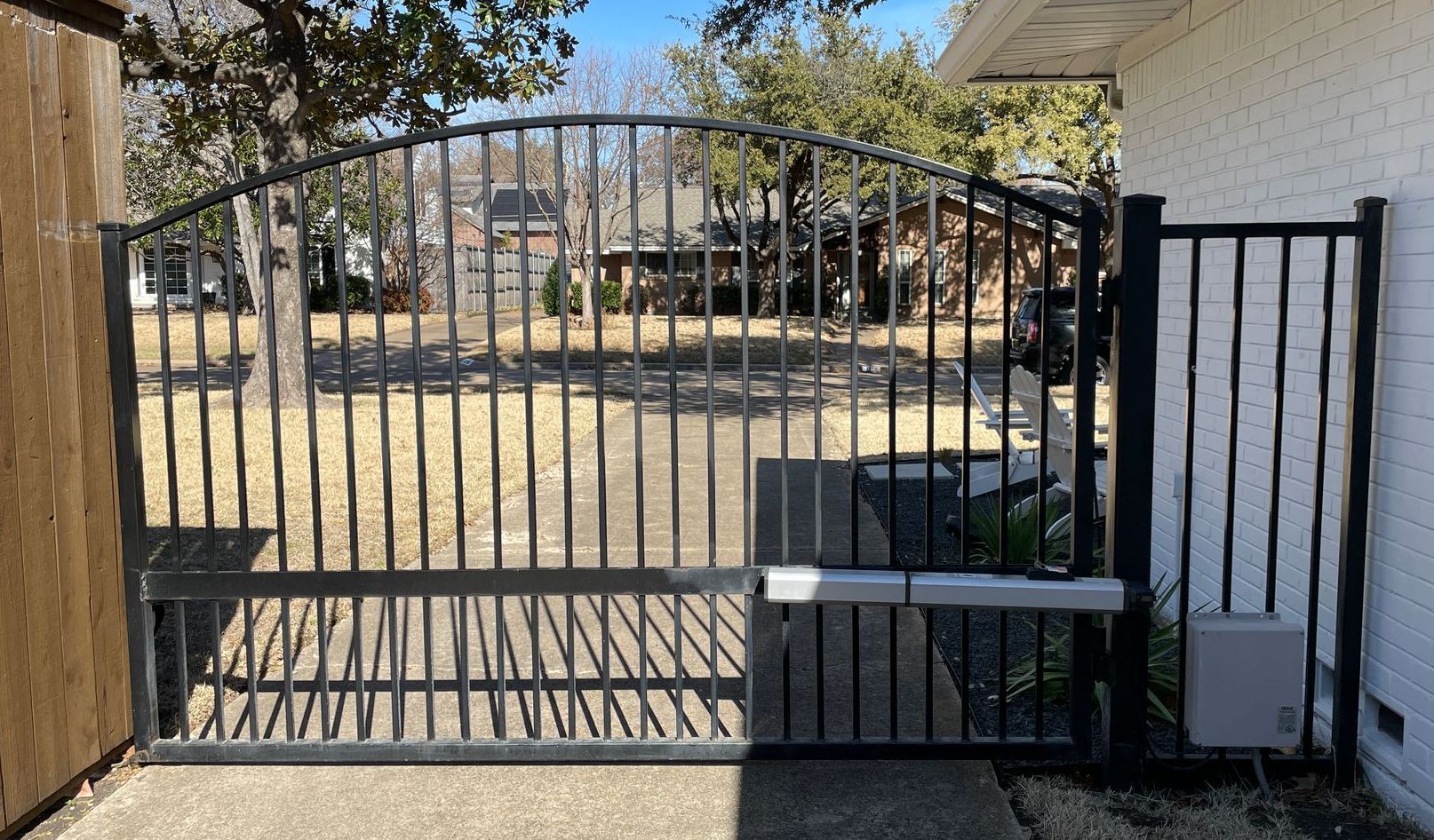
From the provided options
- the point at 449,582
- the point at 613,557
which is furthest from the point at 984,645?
the point at 449,582

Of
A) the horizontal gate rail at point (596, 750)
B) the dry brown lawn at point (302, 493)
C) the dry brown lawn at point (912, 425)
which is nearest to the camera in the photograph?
the horizontal gate rail at point (596, 750)

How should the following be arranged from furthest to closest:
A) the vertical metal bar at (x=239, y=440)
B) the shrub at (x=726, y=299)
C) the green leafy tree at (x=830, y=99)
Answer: the shrub at (x=726, y=299)
the green leafy tree at (x=830, y=99)
the vertical metal bar at (x=239, y=440)

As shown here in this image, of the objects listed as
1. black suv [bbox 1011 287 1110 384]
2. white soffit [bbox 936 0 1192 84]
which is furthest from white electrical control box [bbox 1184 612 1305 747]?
black suv [bbox 1011 287 1110 384]

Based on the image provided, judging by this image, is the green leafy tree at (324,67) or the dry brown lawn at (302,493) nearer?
the dry brown lawn at (302,493)

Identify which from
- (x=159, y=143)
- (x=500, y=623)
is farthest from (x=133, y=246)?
(x=500, y=623)

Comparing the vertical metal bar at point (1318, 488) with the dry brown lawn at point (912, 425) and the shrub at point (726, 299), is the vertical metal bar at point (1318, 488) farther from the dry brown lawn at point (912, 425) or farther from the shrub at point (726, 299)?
the shrub at point (726, 299)

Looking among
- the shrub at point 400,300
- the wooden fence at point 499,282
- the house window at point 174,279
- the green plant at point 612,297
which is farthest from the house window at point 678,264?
the house window at point 174,279

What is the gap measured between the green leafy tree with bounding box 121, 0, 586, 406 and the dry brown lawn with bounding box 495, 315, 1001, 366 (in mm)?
7245

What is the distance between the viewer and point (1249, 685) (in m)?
3.50

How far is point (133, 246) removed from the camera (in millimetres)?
33875

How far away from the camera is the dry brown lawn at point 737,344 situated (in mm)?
22641

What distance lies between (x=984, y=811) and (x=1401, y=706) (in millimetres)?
1264

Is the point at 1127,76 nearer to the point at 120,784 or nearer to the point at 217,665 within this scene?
the point at 217,665

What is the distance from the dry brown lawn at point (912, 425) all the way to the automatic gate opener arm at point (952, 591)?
18.7 feet
